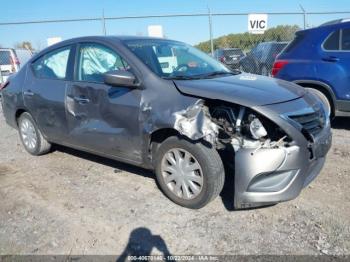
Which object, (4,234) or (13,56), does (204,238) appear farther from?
(13,56)

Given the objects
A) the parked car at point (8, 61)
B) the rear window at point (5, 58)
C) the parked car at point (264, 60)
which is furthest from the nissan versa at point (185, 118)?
the rear window at point (5, 58)

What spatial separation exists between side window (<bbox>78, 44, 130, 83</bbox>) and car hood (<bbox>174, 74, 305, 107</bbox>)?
871mm

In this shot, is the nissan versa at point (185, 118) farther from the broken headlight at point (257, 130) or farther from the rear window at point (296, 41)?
the rear window at point (296, 41)

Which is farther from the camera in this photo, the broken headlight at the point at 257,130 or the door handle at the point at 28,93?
the door handle at the point at 28,93

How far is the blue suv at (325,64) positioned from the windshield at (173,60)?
2177 millimetres

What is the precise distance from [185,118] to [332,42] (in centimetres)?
390

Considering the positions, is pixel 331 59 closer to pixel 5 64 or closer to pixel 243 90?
pixel 243 90

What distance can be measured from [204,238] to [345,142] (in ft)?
11.5

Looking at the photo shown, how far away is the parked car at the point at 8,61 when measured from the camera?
507 inches

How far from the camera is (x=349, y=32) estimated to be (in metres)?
6.10

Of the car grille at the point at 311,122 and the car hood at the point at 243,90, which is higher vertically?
the car hood at the point at 243,90

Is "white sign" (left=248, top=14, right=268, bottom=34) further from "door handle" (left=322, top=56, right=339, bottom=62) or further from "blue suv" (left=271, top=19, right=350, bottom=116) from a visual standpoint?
"door handle" (left=322, top=56, right=339, bottom=62)

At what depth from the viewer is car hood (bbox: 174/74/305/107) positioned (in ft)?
11.1

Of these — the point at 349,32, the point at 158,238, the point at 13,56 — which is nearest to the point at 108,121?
the point at 158,238
